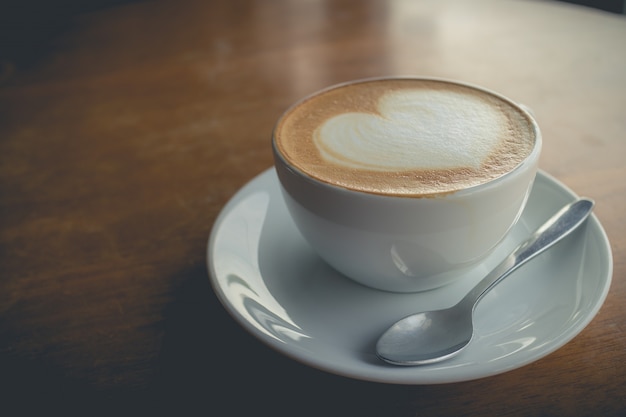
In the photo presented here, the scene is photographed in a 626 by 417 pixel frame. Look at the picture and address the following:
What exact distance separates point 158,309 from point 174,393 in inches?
5.1

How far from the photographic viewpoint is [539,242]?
2.00ft

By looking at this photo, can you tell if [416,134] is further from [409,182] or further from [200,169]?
[200,169]

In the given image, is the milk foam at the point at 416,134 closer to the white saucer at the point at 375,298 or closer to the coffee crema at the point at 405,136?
the coffee crema at the point at 405,136

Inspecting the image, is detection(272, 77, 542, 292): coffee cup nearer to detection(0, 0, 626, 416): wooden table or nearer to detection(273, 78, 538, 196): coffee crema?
detection(273, 78, 538, 196): coffee crema

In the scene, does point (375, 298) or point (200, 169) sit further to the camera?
point (200, 169)

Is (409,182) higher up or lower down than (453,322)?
higher up

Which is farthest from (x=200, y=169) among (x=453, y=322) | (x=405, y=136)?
(x=453, y=322)

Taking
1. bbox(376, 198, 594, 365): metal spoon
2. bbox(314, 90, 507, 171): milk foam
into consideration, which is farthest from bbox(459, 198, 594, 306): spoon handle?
bbox(314, 90, 507, 171): milk foam

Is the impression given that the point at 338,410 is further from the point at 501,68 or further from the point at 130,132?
the point at 501,68

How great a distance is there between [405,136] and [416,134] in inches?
0.5

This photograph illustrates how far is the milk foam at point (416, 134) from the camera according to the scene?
1.93 feet

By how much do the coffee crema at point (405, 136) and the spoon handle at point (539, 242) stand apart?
0.31ft

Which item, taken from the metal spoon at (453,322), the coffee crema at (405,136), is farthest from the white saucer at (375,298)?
the coffee crema at (405,136)

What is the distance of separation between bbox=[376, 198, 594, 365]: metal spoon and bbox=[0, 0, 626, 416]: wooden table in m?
0.04
